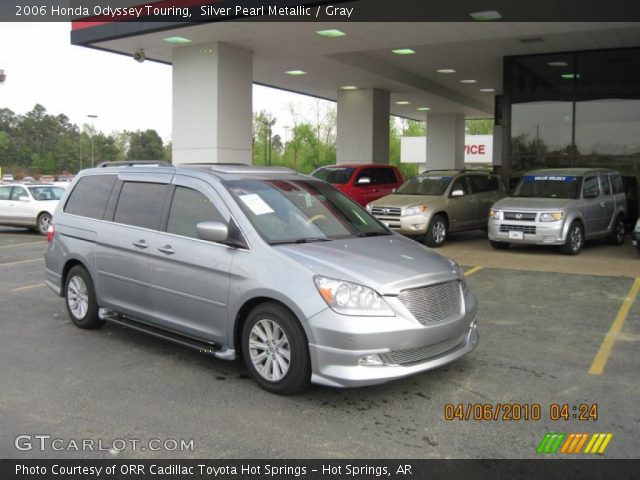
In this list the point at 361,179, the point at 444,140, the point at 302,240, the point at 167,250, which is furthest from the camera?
the point at 444,140

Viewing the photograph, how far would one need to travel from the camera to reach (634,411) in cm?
466

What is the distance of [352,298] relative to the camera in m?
4.70

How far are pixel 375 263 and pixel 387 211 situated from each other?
9.57 metres

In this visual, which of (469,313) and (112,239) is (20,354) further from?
(469,313)

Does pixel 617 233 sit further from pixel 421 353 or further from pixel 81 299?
pixel 81 299

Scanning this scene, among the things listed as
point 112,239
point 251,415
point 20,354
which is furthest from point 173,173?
point 251,415

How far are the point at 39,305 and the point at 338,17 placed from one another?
28.9 ft

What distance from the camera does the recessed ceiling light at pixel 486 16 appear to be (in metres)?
13.6

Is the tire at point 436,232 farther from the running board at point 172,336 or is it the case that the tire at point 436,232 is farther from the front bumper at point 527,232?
the running board at point 172,336

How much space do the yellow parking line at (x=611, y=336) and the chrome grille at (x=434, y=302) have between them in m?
1.44

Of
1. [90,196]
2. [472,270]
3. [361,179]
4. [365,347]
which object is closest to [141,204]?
[90,196]

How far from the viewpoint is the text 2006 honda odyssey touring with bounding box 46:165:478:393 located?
4.67 m

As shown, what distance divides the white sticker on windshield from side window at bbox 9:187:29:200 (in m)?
16.0

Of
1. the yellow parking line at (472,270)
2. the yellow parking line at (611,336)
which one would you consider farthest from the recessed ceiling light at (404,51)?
the yellow parking line at (611,336)
